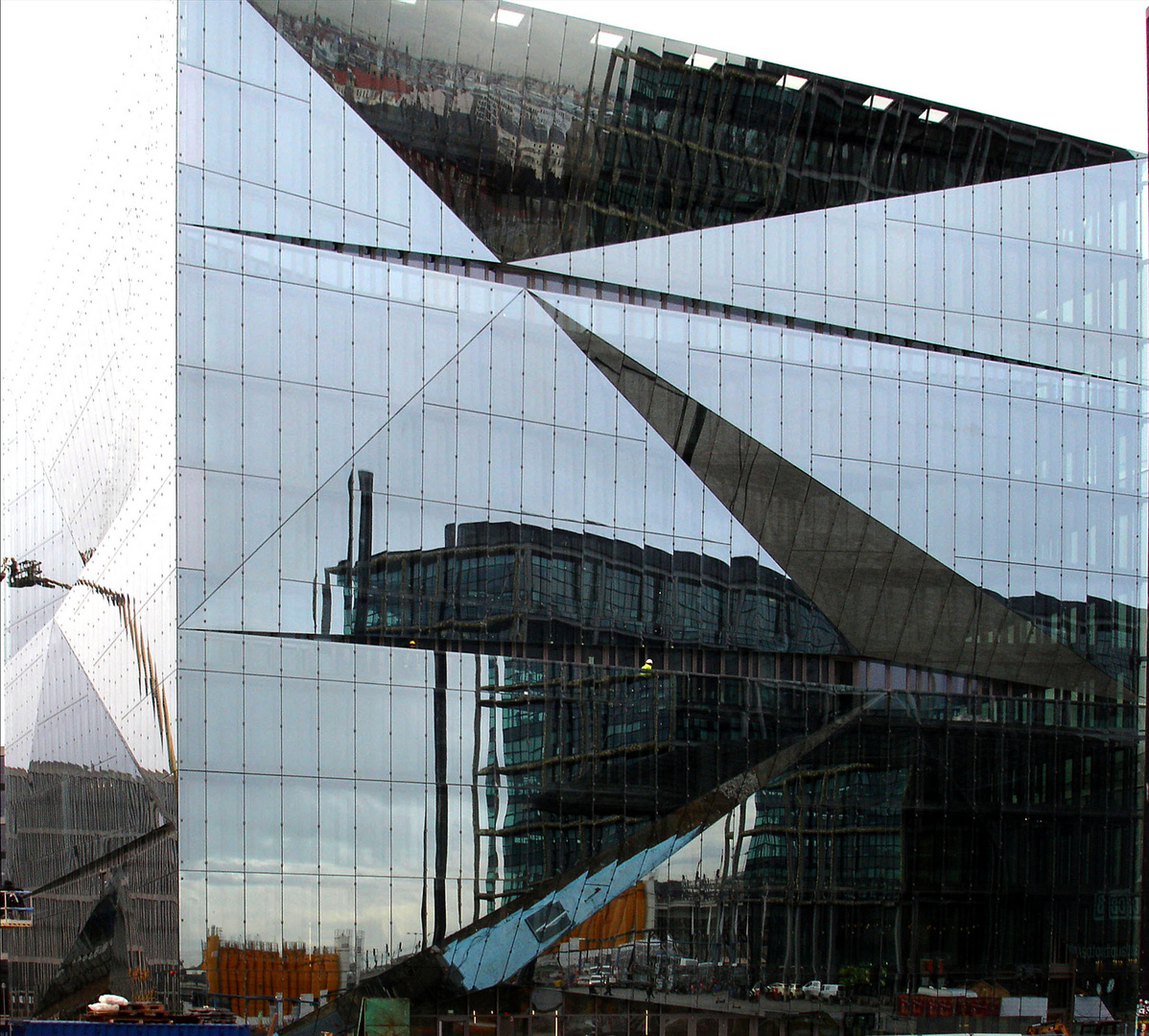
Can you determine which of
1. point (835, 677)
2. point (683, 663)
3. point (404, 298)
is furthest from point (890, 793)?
point (404, 298)

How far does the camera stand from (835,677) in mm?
42625

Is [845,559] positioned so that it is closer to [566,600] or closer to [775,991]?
[566,600]

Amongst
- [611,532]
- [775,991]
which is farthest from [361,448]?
[775,991]

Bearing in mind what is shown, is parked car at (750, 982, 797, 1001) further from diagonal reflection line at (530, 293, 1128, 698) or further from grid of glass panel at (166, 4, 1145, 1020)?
diagonal reflection line at (530, 293, 1128, 698)

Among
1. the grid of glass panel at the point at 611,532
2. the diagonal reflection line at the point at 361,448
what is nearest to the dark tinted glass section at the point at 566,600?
the grid of glass panel at the point at 611,532

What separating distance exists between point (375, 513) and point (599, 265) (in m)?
9.50

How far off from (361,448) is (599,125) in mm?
A: 11362

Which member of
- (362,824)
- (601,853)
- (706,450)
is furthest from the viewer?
(706,450)

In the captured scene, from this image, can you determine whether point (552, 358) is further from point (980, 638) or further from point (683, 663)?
point (980, 638)

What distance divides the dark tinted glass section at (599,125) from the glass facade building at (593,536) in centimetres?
12

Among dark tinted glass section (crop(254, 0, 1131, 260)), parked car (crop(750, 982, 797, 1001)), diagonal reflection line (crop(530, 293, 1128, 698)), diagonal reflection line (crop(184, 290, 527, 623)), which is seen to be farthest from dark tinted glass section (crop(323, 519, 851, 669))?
parked car (crop(750, 982, 797, 1001))

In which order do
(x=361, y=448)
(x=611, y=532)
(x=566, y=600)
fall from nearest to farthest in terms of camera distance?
1. (x=361, y=448)
2. (x=566, y=600)
3. (x=611, y=532)

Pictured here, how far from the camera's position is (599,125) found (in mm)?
41312

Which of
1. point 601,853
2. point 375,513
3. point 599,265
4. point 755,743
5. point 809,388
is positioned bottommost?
point 601,853
